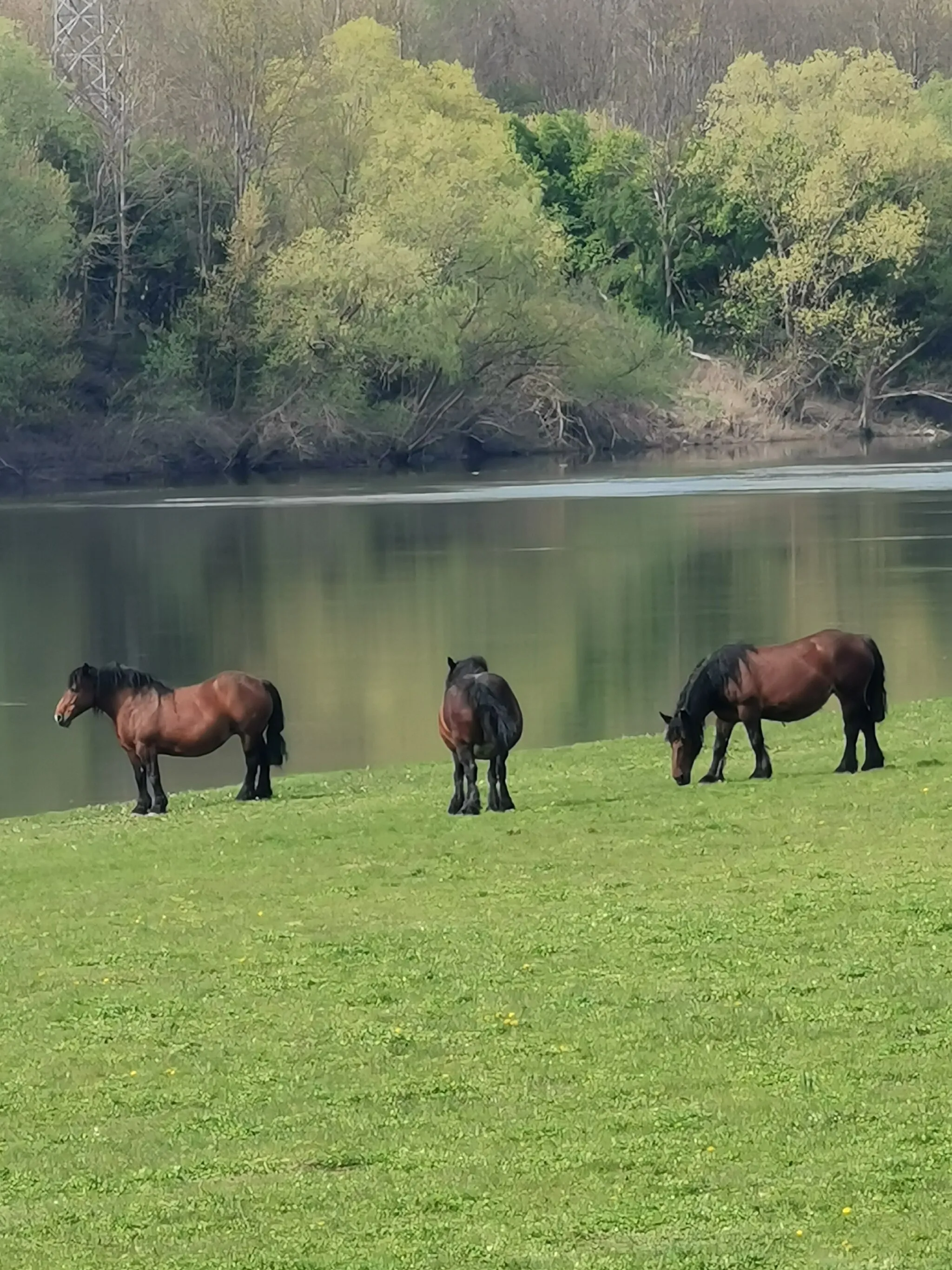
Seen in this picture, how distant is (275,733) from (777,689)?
3.62 meters

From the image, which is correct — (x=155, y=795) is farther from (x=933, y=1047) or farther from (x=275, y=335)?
(x=275, y=335)

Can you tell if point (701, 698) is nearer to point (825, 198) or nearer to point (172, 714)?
point (172, 714)

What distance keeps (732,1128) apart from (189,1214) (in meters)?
1.64

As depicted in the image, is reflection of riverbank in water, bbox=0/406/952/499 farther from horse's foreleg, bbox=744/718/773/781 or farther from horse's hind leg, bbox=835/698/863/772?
horse's hind leg, bbox=835/698/863/772

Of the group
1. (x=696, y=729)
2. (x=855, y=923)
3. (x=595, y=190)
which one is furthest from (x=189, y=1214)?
(x=595, y=190)

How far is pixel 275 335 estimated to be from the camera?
66438mm

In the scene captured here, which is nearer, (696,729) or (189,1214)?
(189,1214)

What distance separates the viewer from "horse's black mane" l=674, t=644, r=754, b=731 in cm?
1473

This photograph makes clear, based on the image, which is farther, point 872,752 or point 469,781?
point 872,752

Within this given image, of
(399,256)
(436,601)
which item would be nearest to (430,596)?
(436,601)

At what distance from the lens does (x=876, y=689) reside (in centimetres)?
1500

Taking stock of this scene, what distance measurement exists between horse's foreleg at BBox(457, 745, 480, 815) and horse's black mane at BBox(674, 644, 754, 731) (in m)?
1.41

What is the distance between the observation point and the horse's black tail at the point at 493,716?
46.5 ft

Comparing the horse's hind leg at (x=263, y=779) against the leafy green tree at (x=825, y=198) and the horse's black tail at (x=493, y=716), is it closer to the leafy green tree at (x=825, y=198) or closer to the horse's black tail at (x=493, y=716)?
the horse's black tail at (x=493, y=716)
